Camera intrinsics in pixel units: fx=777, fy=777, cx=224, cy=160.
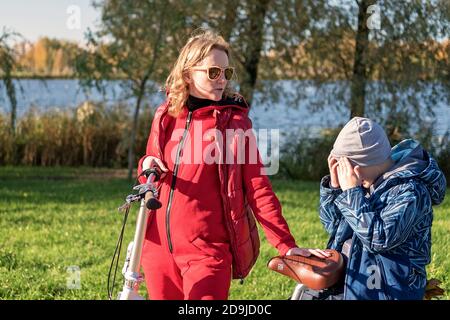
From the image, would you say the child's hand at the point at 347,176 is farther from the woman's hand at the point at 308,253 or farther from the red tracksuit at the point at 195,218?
the red tracksuit at the point at 195,218

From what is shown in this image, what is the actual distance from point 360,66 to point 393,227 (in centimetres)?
1121

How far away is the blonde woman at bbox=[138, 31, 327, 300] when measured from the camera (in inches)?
131

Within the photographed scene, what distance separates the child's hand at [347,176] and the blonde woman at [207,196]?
42 centimetres

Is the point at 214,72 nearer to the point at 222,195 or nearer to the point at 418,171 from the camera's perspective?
the point at 222,195

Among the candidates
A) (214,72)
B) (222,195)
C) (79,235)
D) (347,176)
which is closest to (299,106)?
(79,235)

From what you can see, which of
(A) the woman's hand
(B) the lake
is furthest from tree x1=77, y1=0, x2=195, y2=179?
(A) the woman's hand

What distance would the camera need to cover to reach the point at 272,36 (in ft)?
45.0

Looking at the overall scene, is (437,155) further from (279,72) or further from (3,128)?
(3,128)

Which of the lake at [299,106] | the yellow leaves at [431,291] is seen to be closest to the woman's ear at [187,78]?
the yellow leaves at [431,291]

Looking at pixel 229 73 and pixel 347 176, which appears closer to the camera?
pixel 347 176

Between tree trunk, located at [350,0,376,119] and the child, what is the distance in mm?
10712

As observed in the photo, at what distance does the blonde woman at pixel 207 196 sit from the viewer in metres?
3.34

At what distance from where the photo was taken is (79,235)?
25.1 ft

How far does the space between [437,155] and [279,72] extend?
3189mm
